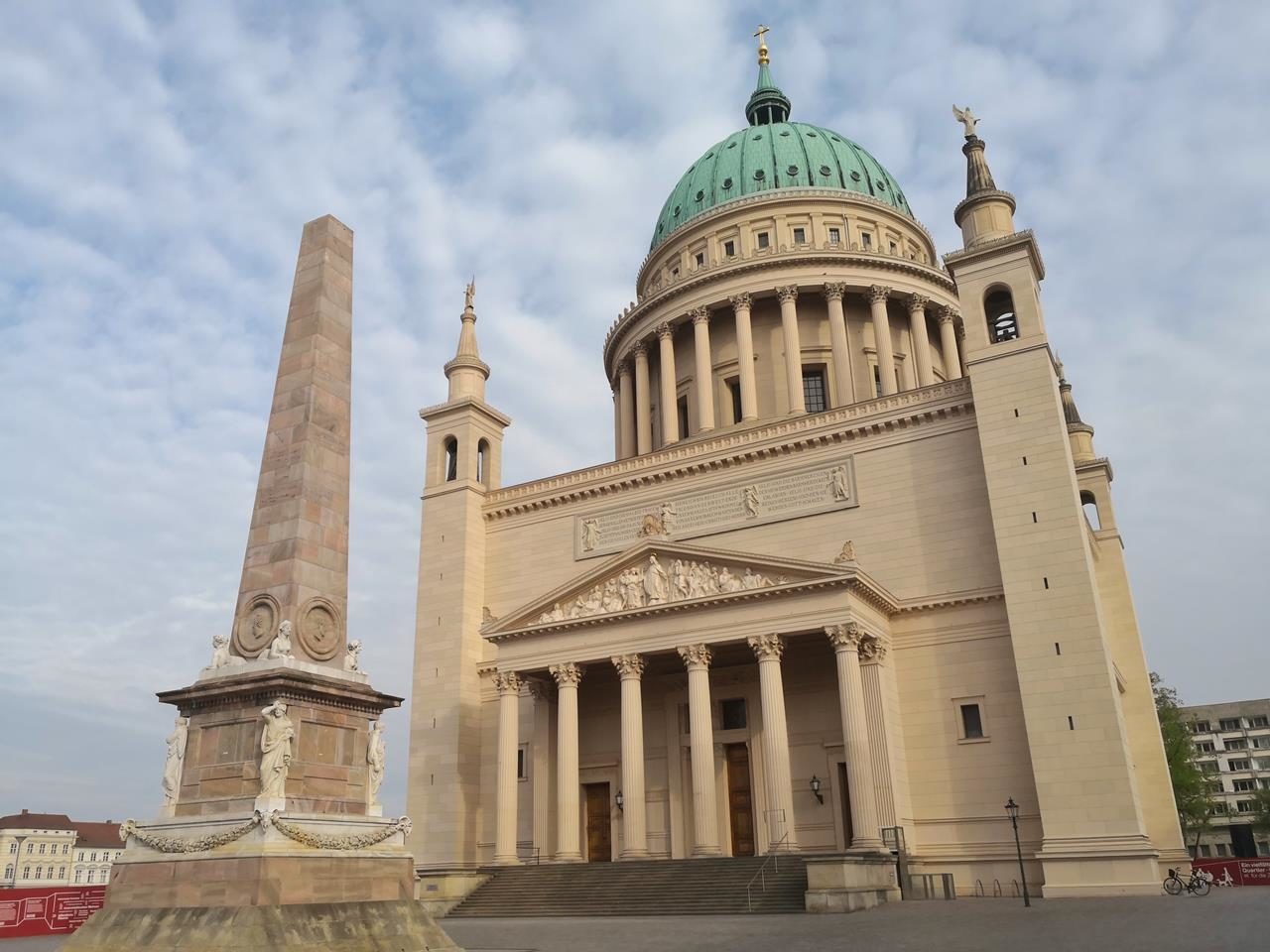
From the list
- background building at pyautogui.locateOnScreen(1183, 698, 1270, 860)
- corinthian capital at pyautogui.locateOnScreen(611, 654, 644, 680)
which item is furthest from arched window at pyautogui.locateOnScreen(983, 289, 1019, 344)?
background building at pyautogui.locateOnScreen(1183, 698, 1270, 860)

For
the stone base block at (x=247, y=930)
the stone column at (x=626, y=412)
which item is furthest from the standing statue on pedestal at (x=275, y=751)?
the stone column at (x=626, y=412)

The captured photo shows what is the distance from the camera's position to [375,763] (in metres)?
16.3

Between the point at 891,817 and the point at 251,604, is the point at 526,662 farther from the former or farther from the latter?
the point at 251,604

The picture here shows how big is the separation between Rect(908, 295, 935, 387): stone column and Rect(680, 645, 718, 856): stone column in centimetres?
2373

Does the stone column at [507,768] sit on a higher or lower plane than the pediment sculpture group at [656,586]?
lower

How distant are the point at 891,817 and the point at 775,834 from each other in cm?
341

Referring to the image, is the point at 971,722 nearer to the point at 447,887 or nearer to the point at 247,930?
the point at 447,887

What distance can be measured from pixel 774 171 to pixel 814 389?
13652 mm

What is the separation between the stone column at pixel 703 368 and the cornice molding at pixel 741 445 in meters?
8.79

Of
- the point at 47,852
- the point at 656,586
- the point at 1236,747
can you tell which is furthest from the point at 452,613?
the point at 1236,747

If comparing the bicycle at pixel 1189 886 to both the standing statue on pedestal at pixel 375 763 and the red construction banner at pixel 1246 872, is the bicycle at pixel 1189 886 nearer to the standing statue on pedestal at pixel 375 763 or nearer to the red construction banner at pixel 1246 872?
the red construction banner at pixel 1246 872

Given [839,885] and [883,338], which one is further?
[883,338]

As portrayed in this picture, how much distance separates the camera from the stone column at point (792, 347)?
48.8m

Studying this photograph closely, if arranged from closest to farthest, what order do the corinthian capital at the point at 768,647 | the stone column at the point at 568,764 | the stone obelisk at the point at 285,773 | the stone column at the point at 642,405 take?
the stone obelisk at the point at 285,773, the corinthian capital at the point at 768,647, the stone column at the point at 568,764, the stone column at the point at 642,405
